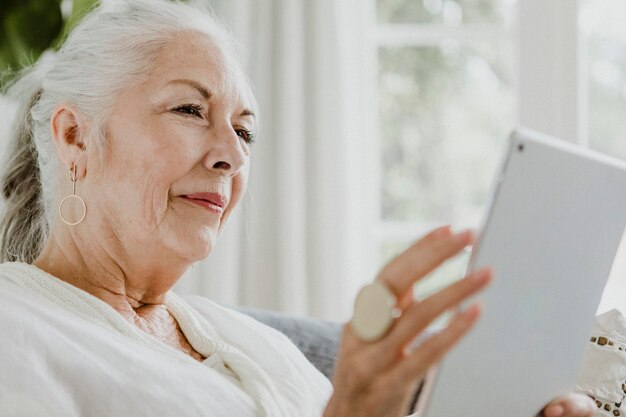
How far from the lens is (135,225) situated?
1221 mm

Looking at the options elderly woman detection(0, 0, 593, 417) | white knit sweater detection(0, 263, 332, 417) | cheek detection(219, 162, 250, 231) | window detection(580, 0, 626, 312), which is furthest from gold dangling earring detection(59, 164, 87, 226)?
window detection(580, 0, 626, 312)

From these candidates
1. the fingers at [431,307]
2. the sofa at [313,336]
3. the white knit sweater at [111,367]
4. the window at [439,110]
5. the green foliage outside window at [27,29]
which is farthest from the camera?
the window at [439,110]

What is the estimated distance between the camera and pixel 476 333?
32.2 inches

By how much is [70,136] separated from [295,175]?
144 centimetres

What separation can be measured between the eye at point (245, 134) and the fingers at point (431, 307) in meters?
0.71

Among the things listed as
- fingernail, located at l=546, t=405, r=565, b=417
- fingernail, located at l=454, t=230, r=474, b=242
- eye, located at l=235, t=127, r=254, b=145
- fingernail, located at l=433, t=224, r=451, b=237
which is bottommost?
fingernail, located at l=546, t=405, r=565, b=417

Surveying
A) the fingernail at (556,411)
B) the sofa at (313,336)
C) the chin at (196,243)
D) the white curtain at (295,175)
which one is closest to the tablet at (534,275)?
the fingernail at (556,411)

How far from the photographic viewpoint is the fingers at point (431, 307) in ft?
2.23

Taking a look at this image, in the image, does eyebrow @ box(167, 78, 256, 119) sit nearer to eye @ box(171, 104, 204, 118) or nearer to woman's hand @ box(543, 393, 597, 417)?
eye @ box(171, 104, 204, 118)

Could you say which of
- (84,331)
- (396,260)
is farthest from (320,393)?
(396,260)

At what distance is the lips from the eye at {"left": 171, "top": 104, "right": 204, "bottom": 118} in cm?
14

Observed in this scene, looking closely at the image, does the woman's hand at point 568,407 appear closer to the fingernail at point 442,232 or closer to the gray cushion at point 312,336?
the fingernail at point 442,232

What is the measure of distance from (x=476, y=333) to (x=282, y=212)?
6.13 feet

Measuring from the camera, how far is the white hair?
49.4 inches
